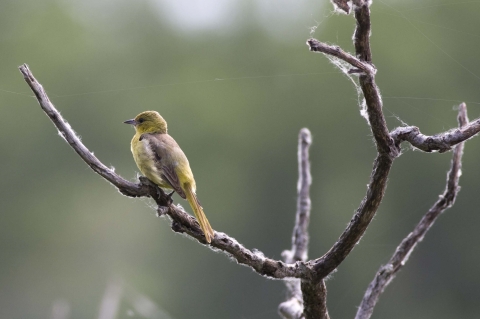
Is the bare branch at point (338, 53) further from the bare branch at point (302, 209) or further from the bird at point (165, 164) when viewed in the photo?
the bare branch at point (302, 209)

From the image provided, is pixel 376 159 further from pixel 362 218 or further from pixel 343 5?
pixel 343 5

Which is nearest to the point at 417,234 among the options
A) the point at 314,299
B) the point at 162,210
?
the point at 314,299

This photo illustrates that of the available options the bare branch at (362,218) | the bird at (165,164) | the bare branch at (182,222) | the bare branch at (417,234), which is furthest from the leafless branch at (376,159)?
the bird at (165,164)

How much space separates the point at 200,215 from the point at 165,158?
0.81 m

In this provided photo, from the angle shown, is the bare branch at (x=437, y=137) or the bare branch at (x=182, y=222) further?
the bare branch at (x=182, y=222)

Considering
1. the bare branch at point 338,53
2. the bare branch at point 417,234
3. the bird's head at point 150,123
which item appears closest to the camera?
the bare branch at point 338,53

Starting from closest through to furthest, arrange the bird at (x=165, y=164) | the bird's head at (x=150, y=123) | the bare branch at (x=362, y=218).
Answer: the bare branch at (x=362, y=218) < the bird at (x=165, y=164) < the bird's head at (x=150, y=123)

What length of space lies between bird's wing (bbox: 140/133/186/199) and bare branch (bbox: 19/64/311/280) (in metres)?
0.87

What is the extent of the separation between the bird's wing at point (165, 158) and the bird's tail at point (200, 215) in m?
0.07

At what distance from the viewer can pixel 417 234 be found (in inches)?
158

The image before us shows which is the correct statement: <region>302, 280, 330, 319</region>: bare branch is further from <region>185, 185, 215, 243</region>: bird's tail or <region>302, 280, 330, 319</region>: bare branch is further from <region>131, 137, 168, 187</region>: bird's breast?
<region>131, 137, 168, 187</region>: bird's breast

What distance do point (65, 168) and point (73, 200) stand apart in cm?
125

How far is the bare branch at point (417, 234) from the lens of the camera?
3906mm

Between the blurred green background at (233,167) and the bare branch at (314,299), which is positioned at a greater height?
the blurred green background at (233,167)
